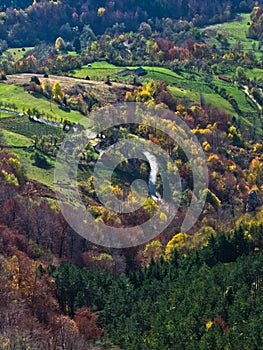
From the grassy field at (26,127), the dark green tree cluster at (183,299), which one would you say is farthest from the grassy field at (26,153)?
the dark green tree cluster at (183,299)

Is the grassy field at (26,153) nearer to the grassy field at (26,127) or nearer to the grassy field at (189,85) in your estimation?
the grassy field at (26,127)

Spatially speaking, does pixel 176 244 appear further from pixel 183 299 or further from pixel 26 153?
pixel 26 153

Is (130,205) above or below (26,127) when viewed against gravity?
below

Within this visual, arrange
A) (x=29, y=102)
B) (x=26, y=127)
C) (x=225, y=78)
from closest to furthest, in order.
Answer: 1. (x=26, y=127)
2. (x=29, y=102)
3. (x=225, y=78)

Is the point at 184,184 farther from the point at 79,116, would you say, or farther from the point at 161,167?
the point at 79,116

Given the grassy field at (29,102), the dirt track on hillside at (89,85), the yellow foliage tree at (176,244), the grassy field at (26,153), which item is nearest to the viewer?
the yellow foliage tree at (176,244)

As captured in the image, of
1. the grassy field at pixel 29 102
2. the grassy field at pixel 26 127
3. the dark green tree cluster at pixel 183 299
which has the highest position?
the dark green tree cluster at pixel 183 299

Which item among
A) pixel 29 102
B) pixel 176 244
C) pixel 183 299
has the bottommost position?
pixel 29 102

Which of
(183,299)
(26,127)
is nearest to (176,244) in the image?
(183,299)

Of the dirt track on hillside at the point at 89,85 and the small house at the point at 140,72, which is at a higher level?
the dirt track on hillside at the point at 89,85

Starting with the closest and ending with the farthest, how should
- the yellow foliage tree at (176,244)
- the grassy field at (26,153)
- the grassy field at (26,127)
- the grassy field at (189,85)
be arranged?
the yellow foliage tree at (176,244)
the grassy field at (26,153)
the grassy field at (26,127)
the grassy field at (189,85)

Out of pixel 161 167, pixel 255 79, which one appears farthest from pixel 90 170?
pixel 255 79
